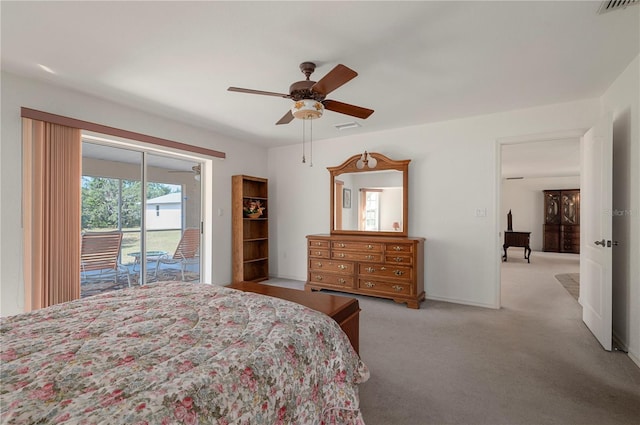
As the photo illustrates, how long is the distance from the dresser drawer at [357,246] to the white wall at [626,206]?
7.43 ft

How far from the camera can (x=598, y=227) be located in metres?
2.71

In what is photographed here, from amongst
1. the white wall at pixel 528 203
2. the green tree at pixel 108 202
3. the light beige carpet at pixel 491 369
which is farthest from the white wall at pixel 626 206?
the white wall at pixel 528 203

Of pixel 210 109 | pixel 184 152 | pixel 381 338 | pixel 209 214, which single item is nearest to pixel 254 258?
pixel 209 214

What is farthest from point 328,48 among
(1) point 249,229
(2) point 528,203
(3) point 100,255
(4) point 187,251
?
(2) point 528,203

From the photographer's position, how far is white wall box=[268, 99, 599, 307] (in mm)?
3547

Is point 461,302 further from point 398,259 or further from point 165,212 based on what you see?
point 165,212

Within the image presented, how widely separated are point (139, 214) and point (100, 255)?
0.62 m

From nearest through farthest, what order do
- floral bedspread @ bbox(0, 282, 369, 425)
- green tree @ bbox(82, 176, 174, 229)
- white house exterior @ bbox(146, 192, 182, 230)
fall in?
floral bedspread @ bbox(0, 282, 369, 425) → green tree @ bbox(82, 176, 174, 229) → white house exterior @ bbox(146, 192, 182, 230)

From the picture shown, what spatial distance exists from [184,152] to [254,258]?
209cm

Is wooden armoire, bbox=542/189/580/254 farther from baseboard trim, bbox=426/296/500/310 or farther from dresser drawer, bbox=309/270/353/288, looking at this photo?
dresser drawer, bbox=309/270/353/288

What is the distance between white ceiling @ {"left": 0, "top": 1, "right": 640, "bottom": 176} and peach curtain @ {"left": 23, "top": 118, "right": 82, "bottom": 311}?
0.54 metres

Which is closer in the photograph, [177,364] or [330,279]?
[177,364]

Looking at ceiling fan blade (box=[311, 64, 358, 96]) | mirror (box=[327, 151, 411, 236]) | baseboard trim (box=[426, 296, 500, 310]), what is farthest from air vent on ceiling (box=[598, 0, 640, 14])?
baseboard trim (box=[426, 296, 500, 310])

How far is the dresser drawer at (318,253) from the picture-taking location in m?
4.35
